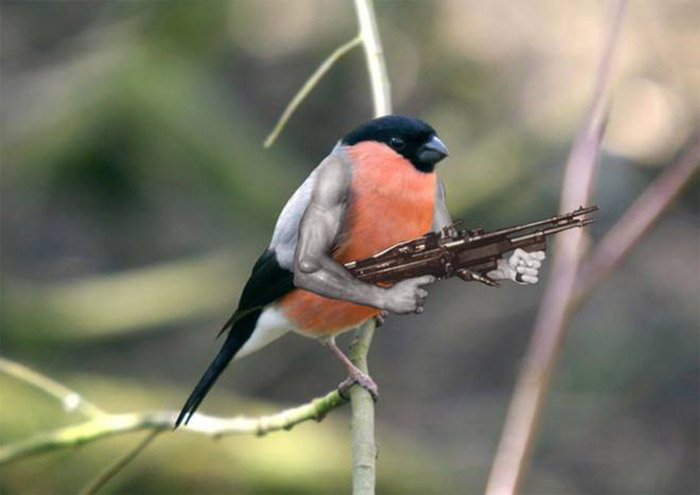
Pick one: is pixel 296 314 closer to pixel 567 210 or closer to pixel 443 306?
pixel 567 210

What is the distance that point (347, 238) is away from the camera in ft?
2.26

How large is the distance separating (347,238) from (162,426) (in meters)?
0.51

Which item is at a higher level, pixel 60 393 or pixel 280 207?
pixel 280 207

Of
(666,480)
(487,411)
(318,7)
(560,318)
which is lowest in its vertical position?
(560,318)

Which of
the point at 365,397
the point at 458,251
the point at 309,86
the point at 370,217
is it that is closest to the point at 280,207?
the point at 309,86

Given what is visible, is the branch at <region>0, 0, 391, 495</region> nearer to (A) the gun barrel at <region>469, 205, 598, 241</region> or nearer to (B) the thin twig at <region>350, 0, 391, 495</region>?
(B) the thin twig at <region>350, 0, 391, 495</region>

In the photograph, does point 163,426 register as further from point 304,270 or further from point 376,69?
point 304,270

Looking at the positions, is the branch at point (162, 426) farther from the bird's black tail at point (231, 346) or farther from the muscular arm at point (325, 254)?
the muscular arm at point (325, 254)

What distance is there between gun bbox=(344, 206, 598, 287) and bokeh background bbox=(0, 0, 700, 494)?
5.05 ft

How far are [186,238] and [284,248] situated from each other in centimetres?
388

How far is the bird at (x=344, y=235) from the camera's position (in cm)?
64

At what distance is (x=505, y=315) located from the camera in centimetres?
504

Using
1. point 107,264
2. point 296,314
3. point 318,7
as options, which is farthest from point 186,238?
point 296,314

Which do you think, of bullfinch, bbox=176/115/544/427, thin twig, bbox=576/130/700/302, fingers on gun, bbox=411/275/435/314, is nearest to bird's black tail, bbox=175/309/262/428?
bullfinch, bbox=176/115/544/427
